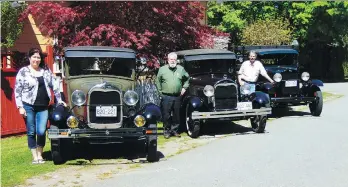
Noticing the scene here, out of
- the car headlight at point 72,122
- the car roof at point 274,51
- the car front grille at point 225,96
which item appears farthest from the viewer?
the car roof at point 274,51

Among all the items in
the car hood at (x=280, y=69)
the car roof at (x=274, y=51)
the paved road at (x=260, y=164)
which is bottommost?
the paved road at (x=260, y=164)

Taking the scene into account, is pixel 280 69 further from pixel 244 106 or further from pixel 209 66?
pixel 244 106

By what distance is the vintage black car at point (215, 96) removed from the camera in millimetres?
10320

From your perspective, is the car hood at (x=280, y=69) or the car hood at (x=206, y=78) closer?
the car hood at (x=206, y=78)

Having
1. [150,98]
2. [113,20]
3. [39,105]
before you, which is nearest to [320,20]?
[150,98]

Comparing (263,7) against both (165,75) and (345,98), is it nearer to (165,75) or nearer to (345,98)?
(345,98)

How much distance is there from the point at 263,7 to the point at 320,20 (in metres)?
4.08

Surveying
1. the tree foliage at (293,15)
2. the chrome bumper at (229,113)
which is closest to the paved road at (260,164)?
the chrome bumper at (229,113)

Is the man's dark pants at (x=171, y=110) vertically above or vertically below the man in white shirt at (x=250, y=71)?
below

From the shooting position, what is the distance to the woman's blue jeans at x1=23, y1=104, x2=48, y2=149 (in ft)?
25.2

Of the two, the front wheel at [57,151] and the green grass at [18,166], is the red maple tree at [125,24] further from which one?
the front wheel at [57,151]

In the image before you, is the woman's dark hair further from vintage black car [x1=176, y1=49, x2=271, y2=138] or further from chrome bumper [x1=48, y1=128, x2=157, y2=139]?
vintage black car [x1=176, y1=49, x2=271, y2=138]

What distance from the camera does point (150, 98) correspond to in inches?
571

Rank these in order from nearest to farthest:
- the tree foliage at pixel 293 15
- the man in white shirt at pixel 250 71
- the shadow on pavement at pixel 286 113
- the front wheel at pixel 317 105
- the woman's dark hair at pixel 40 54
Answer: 1. the woman's dark hair at pixel 40 54
2. the man in white shirt at pixel 250 71
3. the front wheel at pixel 317 105
4. the shadow on pavement at pixel 286 113
5. the tree foliage at pixel 293 15
